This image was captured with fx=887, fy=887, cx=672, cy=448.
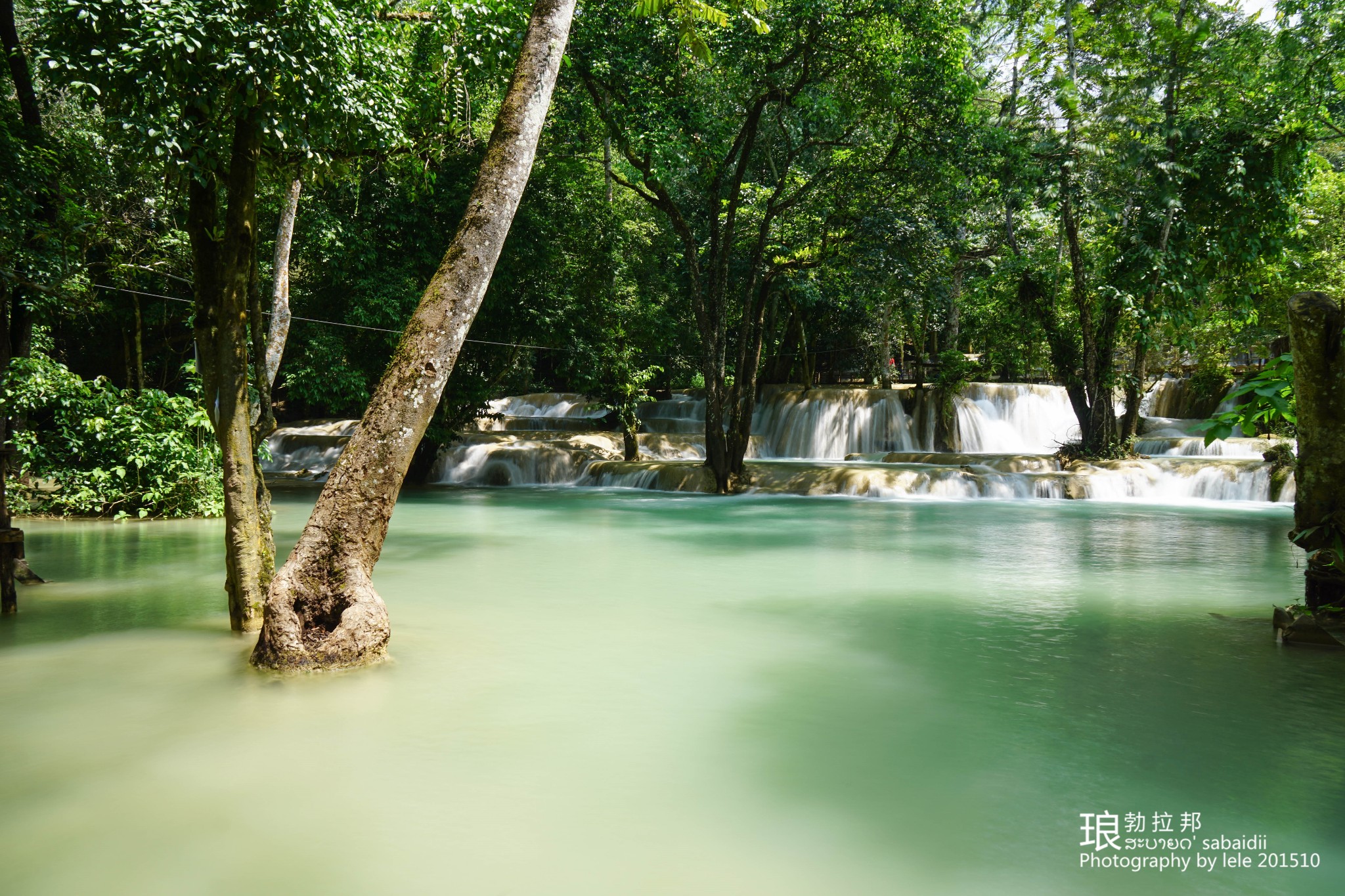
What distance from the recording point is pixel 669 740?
418cm

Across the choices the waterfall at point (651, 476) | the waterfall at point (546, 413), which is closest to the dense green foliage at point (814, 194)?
the waterfall at point (651, 476)

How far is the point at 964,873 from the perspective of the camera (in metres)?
2.96

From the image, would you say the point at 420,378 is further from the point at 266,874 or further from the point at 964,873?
the point at 964,873

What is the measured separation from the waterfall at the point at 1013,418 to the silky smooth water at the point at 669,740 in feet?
55.2

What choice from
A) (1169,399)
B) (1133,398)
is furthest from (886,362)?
(1169,399)

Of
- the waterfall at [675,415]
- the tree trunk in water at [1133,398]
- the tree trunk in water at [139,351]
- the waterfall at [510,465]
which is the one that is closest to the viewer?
the tree trunk in water at [139,351]

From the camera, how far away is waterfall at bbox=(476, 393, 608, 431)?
2836 cm

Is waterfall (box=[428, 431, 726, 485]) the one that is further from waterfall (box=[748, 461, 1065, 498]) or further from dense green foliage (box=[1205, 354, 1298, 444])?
dense green foliage (box=[1205, 354, 1298, 444])

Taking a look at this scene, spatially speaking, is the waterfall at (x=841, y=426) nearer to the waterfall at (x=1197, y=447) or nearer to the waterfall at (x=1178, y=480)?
the waterfall at (x=1197, y=447)

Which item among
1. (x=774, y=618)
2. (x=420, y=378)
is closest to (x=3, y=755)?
(x=420, y=378)

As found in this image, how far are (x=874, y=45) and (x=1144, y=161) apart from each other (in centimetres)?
536

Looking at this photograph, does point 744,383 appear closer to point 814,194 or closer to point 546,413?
point 814,194

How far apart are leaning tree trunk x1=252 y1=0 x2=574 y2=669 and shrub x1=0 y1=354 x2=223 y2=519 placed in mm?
8658

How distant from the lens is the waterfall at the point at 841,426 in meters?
24.7
